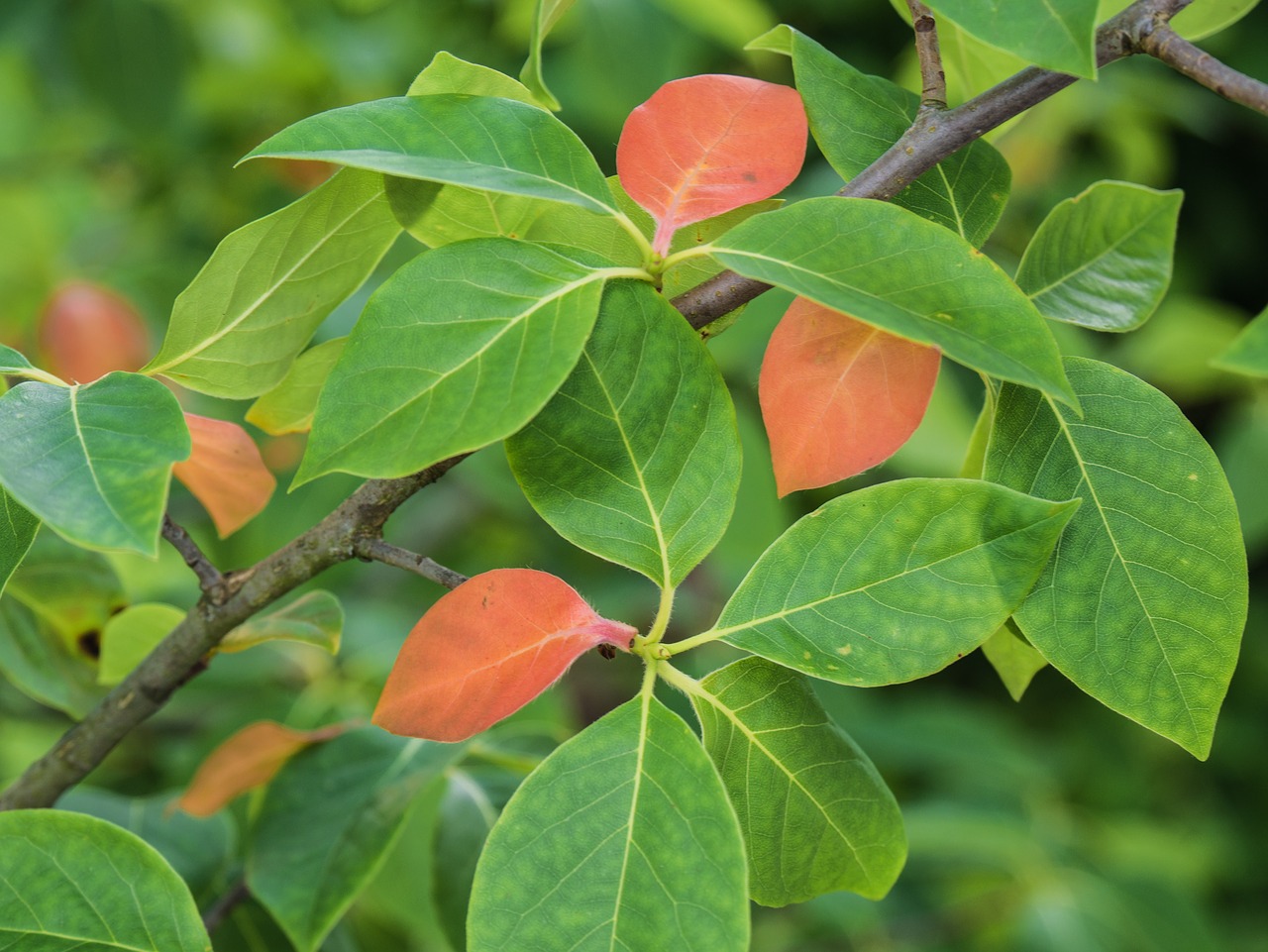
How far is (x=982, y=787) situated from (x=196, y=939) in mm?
1334

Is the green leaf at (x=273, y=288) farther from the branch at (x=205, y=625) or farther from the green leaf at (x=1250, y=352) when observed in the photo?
the green leaf at (x=1250, y=352)

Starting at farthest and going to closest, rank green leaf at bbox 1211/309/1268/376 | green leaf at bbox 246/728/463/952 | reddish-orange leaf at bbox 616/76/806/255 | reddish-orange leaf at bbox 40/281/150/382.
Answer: reddish-orange leaf at bbox 40/281/150/382, green leaf at bbox 246/728/463/952, reddish-orange leaf at bbox 616/76/806/255, green leaf at bbox 1211/309/1268/376

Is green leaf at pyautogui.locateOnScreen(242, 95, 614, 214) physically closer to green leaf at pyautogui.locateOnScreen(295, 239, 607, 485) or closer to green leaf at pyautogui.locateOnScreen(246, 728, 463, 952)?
green leaf at pyautogui.locateOnScreen(295, 239, 607, 485)

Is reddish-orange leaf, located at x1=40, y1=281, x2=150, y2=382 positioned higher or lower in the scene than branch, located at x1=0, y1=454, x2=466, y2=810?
lower

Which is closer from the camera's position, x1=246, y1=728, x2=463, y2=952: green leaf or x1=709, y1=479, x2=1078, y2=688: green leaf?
x1=709, y1=479, x2=1078, y2=688: green leaf

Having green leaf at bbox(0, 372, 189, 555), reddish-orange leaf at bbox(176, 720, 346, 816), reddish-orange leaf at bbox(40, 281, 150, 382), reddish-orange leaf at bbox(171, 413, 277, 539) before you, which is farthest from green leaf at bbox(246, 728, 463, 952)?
reddish-orange leaf at bbox(40, 281, 150, 382)

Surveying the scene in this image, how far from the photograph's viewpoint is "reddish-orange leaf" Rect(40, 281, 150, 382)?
96cm

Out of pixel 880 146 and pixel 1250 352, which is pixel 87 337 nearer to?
pixel 880 146

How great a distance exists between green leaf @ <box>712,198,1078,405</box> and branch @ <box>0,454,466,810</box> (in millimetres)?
110

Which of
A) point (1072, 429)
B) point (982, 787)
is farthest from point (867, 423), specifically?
point (982, 787)

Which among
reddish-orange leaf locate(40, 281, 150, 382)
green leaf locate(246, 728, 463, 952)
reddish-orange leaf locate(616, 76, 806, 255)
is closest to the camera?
reddish-orange leaf locate(616, 76, 806, 255)

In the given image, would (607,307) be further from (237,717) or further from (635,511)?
(237,717)

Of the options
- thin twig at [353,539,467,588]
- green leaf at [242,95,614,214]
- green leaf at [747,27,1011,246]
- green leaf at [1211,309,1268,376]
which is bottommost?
thin twig at [353,539,467,588]

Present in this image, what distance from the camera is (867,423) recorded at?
345 mm
